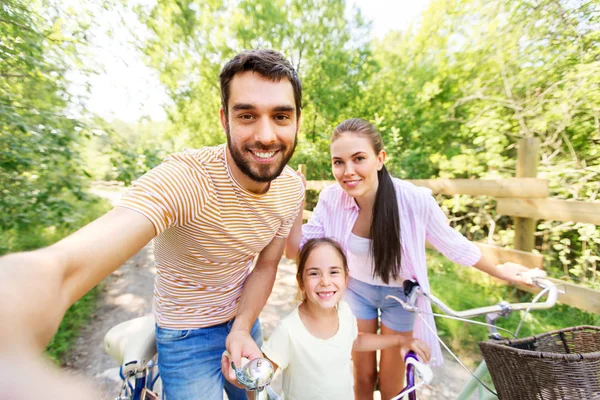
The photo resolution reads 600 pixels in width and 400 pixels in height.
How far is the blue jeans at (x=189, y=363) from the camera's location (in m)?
1.31

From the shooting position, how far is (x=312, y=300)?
1.56m

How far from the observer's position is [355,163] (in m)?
1.80

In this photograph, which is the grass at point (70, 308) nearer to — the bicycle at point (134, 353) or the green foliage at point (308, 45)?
the bicycle at point (134, 353)

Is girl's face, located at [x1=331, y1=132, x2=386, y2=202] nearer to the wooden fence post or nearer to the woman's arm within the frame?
the woman's arm

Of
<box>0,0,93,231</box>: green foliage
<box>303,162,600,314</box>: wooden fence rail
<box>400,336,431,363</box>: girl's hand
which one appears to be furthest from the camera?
<box>0,0,93,231</box>: green foliage

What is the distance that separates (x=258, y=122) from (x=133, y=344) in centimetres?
122

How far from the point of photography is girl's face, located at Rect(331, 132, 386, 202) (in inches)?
70.6

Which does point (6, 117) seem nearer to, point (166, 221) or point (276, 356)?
point (166, 221)

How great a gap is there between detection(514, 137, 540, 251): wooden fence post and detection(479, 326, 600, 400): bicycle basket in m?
2.05

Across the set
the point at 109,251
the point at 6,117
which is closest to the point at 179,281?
the point at 109,251

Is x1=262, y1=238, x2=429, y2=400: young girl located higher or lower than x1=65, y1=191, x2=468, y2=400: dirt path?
higher

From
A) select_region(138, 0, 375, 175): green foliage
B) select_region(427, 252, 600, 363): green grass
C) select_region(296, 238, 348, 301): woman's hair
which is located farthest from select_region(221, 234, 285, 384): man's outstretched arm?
select_region(138, 0, 375, 175): green foliage

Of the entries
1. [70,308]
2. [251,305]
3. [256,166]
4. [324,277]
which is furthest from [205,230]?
[70,308]

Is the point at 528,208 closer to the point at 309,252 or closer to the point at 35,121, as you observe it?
the point at 309,252
